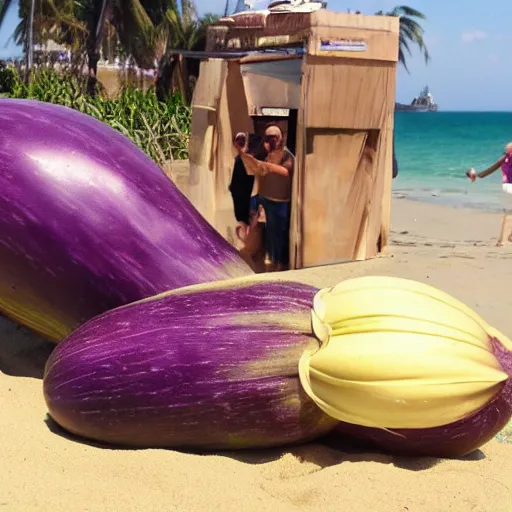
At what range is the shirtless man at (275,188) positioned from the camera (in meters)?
4.94

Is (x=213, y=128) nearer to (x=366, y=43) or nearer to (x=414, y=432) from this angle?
(x=366, y=43)

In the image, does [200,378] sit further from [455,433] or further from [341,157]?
[341,157]

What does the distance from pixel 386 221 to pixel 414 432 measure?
3.89 m

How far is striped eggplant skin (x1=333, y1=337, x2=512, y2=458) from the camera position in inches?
76.0

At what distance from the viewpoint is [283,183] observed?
4973mm

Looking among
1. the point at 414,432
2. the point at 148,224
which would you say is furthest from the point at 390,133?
the point at 414,432

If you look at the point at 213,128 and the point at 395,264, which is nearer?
the point at 213,128

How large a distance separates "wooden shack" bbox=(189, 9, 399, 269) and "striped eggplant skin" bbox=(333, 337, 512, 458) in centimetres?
307

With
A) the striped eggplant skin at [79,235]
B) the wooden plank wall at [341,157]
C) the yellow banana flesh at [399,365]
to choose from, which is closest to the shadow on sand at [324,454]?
the yellow banana flesh at [399,365]

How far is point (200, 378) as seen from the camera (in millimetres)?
1923

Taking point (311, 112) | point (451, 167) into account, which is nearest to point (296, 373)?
point (311, 112)

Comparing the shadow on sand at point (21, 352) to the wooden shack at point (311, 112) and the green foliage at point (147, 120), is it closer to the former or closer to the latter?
the wooden shack at point (311, 112)

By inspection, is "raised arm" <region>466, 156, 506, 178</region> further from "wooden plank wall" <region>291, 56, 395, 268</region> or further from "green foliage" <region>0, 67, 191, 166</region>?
"green foliage" <region>0, 67, 191, 166</region>

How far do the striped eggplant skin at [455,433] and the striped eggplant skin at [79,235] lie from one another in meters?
0.77
